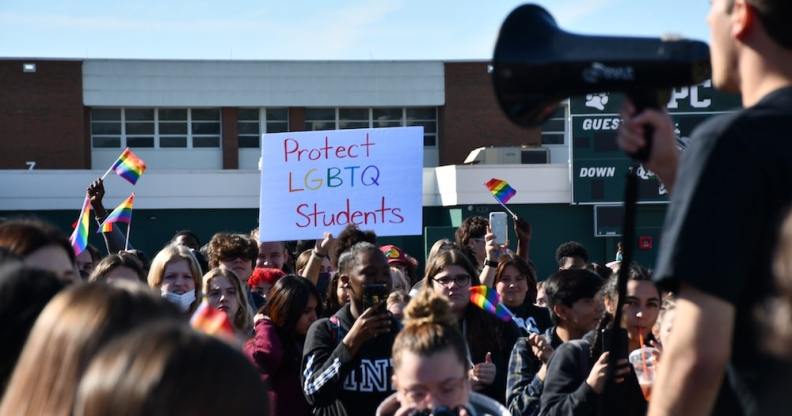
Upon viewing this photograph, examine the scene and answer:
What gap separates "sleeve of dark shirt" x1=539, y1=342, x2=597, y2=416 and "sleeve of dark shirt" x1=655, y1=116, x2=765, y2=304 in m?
2.41

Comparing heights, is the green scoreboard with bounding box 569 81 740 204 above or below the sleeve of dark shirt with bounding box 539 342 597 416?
above

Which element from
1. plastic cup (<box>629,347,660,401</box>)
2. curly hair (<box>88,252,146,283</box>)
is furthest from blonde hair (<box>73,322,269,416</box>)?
curly hair (<box>88,252,146,283</box>)

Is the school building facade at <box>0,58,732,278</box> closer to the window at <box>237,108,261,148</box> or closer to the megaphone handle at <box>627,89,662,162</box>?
the window at <box>237,108,261,148</box>

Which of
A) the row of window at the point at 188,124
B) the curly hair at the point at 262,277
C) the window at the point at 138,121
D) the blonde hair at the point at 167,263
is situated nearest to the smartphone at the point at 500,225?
the curly hair at the point at 262,277

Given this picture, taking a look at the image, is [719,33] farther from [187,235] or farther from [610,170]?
[610,170]

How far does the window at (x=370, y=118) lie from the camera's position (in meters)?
39.8

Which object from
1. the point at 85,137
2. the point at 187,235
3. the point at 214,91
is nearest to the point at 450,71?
the point at 214,91

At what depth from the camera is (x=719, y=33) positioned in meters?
2.29

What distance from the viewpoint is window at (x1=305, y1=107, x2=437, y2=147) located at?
131 ft

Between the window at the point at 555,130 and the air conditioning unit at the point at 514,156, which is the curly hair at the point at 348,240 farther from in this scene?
the window at the point at 555,130

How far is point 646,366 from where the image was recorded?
154 inches

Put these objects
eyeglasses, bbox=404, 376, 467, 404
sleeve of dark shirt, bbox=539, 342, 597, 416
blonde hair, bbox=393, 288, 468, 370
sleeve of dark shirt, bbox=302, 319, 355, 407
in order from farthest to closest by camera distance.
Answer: sleeve of dark shirt, bbox=302, 319, 355, 407 → sleeve of dark shirt, bbox=539, 342, 597, 416 → blonde hair, bbox=393, 288, 468, 370 → eyeglasses, bbox=404, 376, 467, 404

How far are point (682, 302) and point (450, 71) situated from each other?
38.0 meters

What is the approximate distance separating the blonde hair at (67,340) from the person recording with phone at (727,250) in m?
0.98
